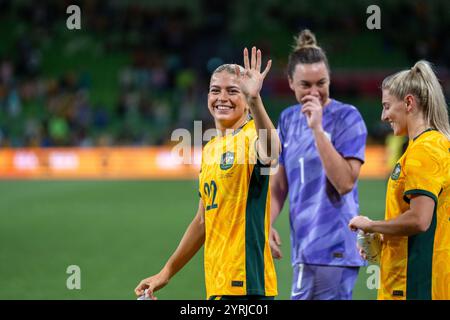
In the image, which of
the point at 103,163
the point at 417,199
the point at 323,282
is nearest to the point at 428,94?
the point at 417,199

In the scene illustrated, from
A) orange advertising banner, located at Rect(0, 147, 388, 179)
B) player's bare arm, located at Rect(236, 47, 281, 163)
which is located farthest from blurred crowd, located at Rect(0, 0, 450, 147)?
→ player's bare arm, located at Rect(236, 47, 281, 163)

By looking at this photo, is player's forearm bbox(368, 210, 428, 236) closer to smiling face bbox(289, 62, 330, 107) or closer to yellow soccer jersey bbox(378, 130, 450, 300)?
yellow soccer jersey bbox(378, 130, 450, 300)

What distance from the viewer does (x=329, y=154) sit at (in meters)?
4.92

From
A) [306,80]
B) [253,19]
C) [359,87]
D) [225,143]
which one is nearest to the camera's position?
[225,143]

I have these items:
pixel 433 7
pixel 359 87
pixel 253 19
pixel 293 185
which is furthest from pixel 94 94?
pixel 293 185

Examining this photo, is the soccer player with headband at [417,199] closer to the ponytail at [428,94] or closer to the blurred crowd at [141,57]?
the ponytail at [428,94]

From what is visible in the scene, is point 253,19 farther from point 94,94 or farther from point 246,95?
point 246,95

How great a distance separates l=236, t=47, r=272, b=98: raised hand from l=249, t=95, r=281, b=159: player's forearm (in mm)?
44

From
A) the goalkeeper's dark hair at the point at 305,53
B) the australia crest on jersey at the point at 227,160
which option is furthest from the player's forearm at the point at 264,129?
the goalkeeper's dark hair at the point at 305,53

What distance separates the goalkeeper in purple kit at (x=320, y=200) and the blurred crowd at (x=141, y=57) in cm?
2324

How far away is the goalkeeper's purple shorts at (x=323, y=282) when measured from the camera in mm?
5238
